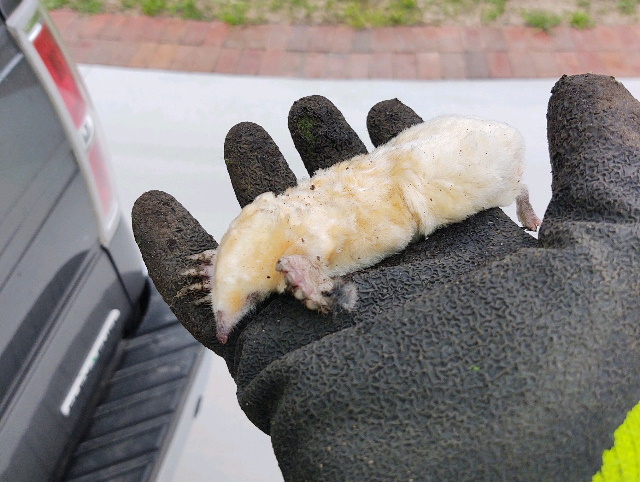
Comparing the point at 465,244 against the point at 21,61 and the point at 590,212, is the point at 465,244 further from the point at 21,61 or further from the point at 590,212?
the point at 21,61

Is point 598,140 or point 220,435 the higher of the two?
point 598,140

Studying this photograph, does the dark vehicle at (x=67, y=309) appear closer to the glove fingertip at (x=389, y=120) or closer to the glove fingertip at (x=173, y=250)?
the glove fingertip at (x=173, y=250)

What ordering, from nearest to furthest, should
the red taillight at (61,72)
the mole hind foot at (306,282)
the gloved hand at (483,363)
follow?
1. the gloved hand at (483,363)
2. the mole hind foot at (306,282)
3. the red taillight at (61,72)

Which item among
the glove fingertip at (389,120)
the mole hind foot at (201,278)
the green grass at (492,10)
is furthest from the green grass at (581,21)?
the mole hind foot at (201,278)

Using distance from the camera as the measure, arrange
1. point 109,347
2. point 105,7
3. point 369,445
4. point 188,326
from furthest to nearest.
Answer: point 105,7 → point 109,347 → point 188,326 → point 369,445

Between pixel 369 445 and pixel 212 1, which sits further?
pixel 212 1

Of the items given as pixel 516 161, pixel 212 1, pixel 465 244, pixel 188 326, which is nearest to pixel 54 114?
pixel 188 326

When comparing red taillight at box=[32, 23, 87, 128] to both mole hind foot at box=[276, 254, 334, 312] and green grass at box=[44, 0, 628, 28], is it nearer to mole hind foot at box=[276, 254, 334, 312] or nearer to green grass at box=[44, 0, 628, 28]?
mole hind foot at box=[276, 254, 334, 312]

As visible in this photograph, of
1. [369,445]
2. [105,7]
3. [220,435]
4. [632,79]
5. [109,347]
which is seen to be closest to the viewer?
[369,445]

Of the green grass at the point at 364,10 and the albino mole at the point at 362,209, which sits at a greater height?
the albino mole at the point at 362,209
